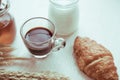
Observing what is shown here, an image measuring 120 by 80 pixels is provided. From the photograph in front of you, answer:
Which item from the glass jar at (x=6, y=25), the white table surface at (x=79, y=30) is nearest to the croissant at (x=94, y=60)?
the white table surface at (x=79, y=30)

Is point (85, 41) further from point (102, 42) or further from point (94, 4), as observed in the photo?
point (94, 4)

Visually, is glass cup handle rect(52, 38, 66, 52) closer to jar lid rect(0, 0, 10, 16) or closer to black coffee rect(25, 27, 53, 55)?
black coffee rect(25, 27, 53, 55)

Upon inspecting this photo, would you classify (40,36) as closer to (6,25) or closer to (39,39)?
(39,39)

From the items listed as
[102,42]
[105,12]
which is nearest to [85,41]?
[102,42]

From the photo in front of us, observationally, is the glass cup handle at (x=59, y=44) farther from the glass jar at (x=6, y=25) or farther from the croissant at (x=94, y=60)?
the glass jar at (x=6, y=25)

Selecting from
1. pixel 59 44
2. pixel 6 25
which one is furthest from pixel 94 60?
pixel 6 25

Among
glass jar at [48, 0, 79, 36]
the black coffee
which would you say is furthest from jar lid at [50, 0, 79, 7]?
the black coffee
